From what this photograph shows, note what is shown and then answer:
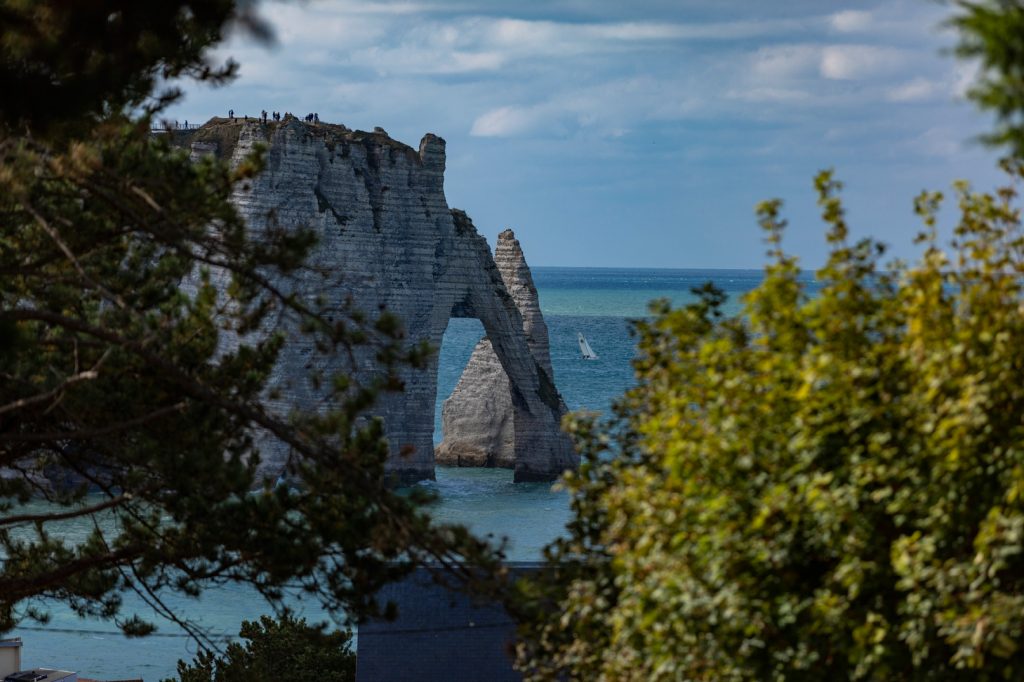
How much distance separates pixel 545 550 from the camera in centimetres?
610

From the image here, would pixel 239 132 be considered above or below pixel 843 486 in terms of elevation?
above

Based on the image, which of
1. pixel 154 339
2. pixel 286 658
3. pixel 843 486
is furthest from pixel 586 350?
pixel 843 486

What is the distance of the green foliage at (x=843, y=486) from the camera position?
4.38m

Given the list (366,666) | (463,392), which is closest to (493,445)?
(463,392)

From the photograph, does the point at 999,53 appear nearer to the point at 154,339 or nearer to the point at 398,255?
the point at 154,339

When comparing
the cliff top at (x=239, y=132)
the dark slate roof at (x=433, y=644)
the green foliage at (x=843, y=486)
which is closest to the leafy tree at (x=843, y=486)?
the green foliage at (x=843, y=486)

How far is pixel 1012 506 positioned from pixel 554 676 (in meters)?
2.18

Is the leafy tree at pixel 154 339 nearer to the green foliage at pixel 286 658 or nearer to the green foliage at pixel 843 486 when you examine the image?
the green foliage at pixel 843 486

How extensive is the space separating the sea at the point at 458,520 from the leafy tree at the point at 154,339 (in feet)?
2.78

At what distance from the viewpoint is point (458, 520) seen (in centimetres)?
1803

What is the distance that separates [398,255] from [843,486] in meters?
37.8

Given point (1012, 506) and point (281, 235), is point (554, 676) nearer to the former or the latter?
point (1012, 506)

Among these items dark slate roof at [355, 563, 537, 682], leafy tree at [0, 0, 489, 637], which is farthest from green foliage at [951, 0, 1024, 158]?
dark slate roof at [355, 563, 537, 682]

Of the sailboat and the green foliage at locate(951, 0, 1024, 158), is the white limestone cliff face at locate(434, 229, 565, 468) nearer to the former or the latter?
the sailboat
